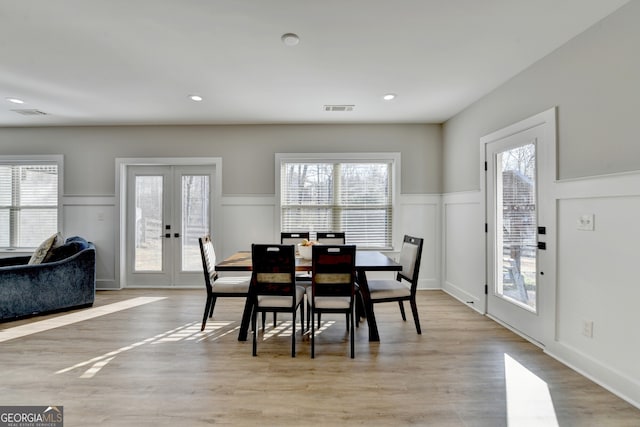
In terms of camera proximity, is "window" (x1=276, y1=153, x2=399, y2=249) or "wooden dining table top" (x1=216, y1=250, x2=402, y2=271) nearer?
"wooden dining table top" (x1=216, y1=250, x2=402, y2=271)

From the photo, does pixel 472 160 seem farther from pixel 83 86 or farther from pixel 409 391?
pixel 83 86

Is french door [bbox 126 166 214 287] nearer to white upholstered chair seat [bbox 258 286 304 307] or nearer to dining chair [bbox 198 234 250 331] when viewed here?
dining chair [bbox 198 234 250 331]

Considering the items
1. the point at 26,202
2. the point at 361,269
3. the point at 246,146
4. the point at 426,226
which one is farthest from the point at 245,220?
the point at 26,202

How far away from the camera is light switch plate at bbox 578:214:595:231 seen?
2.23 metres

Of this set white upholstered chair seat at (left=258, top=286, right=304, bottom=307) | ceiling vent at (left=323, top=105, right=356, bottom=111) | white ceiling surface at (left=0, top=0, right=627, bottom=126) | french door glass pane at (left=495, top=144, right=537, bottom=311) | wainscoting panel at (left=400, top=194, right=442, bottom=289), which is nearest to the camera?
white ceiling surface at (left=0, top=0, right=627, bottom=126)

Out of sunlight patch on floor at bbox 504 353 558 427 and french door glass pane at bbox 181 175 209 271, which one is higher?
french door glass pane at bbox 181 175 209 271

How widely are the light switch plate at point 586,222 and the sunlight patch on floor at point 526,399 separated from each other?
3.87ft

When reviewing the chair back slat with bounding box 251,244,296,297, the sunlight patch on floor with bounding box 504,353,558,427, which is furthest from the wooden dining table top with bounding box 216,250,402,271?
the sunlight patch on floor with bounding box 504,353,558,427

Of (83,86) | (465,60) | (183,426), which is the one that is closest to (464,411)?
(183,426)

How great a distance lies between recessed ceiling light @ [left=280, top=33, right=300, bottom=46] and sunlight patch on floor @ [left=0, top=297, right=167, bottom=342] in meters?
3.72

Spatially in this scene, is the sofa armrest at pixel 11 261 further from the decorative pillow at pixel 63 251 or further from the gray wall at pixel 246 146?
the gray wall at pixel 246 146

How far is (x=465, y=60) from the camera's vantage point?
109 inches

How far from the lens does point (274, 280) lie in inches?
103

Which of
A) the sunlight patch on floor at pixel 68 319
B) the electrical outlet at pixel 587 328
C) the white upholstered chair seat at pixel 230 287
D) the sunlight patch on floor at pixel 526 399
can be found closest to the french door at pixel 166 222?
the sunlight patch on floor at pixel 68 319
